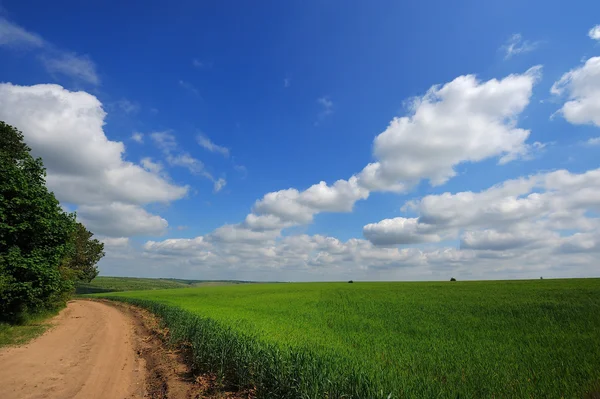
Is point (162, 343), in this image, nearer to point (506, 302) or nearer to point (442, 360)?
point (442, 360)

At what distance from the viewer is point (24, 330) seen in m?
20.5

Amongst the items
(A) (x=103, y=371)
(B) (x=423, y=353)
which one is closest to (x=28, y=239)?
(A) (x=103, y=371)

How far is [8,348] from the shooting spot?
15586mm

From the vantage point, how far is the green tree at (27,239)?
21.1 meters

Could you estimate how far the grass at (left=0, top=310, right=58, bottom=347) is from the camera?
17.2 m

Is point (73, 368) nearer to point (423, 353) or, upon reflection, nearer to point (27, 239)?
point (423, 353)

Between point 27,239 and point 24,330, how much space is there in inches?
255

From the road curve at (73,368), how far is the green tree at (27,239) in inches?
181

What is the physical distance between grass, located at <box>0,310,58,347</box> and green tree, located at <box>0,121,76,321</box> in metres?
0.82

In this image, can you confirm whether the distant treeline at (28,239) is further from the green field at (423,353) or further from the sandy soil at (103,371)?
the green field at (423,353)

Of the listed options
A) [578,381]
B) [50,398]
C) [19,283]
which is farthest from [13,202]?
[578,381]

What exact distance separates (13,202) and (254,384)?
2257 cm

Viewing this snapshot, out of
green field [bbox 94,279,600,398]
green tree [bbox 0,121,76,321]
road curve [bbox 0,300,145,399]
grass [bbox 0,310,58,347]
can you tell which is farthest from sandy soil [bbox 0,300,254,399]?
green tree [bbox 0,121,76,321]

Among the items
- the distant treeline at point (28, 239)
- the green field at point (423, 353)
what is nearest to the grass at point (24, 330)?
the distant treeline at point (28, 239)
